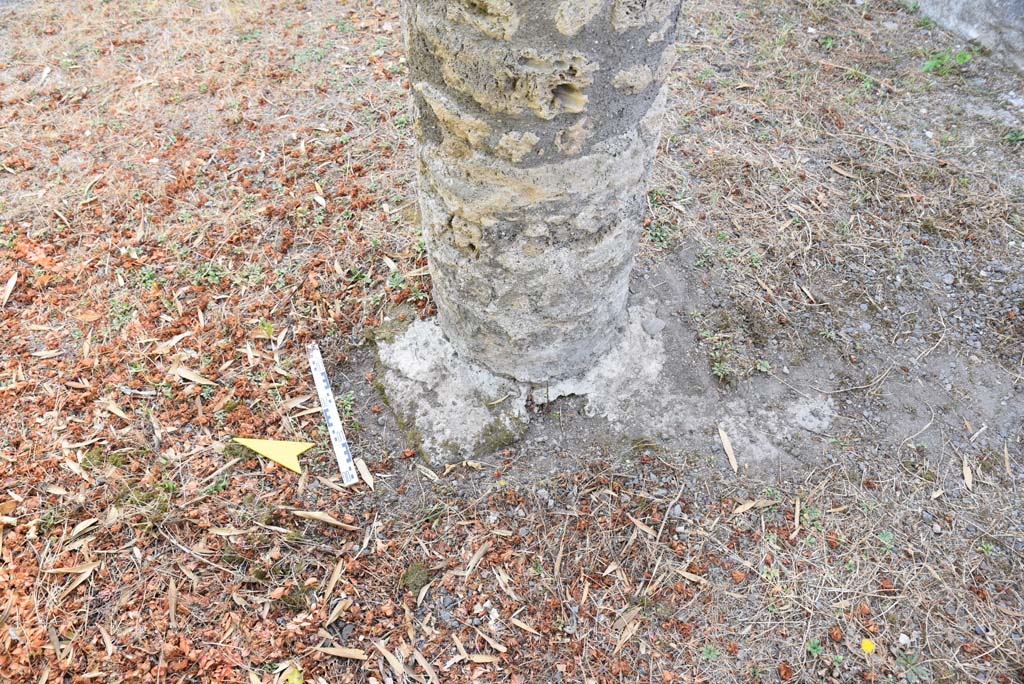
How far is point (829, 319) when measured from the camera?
113 inches

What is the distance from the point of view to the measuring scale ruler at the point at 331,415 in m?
2.40

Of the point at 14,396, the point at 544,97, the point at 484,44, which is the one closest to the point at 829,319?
the point at 544,97

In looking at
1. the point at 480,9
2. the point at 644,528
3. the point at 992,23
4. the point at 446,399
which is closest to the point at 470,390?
the point at 446,399

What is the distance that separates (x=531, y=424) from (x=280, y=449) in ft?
3.07

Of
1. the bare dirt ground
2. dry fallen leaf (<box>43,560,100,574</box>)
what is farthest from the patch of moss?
dry fallen leaf (<box>43,560,100,574</box>)

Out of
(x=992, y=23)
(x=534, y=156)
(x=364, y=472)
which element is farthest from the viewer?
(x=992, y=23)

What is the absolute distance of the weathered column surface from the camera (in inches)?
62.9

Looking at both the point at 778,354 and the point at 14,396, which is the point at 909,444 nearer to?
the point at 778,354

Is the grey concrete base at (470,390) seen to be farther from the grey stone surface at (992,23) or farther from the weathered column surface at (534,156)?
the grey stone surface at (992,23)

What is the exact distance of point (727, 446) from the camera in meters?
2.46

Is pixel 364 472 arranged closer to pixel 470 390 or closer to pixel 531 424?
pixel 470 390

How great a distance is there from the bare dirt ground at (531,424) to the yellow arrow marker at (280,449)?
0.19ft

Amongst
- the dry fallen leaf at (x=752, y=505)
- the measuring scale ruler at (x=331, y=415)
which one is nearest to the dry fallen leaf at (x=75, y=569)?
the measuring scale ruler at (x=331, y=415)

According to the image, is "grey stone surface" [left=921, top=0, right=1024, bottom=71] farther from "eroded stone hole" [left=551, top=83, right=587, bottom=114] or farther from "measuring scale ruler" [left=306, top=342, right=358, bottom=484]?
"measuring scale ruler" [left=306, top=342, right=358, bottom=484]
